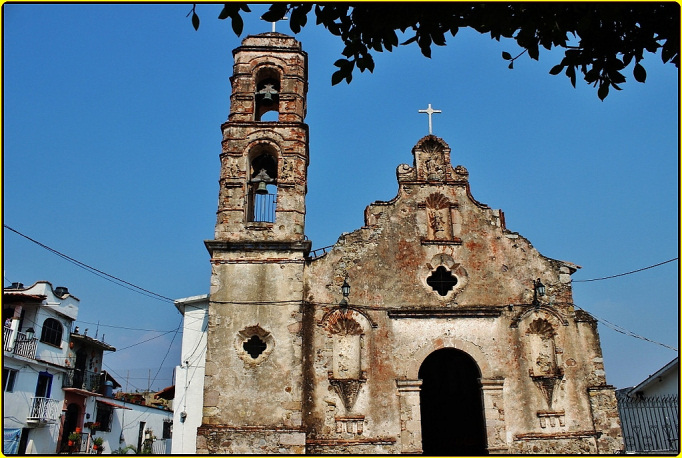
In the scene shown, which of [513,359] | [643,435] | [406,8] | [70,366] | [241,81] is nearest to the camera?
[406,8]

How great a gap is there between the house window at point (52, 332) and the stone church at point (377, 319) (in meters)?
16.4

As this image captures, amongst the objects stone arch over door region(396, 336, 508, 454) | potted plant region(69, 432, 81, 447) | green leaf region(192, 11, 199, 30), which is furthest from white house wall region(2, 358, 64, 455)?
green leaf region(192, 11, 199, 30)

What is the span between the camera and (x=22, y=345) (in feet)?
77.9

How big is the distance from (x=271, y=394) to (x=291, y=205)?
14.9 feet

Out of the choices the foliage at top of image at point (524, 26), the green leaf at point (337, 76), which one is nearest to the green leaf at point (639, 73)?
the foliage at top of image at point (524, 26)

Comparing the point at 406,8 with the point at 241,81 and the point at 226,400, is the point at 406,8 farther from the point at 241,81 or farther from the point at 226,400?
the point at 241,81

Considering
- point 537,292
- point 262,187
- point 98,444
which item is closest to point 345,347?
point 262,187

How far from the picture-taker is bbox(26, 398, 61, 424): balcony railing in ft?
76.8

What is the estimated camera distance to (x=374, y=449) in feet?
40.6

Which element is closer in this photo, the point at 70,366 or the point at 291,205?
the point at 291,205

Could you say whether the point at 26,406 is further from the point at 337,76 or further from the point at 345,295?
the point at 337,76

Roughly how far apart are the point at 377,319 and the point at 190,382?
19.6 ft

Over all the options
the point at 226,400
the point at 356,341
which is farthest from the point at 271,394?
the point at 356,341

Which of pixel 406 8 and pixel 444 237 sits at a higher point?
pixel 444 237
